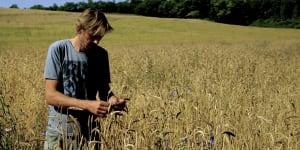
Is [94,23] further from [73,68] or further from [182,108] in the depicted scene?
[182,108]

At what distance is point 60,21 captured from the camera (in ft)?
131

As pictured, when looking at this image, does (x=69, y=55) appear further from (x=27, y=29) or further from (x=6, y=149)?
(x=27, y=29)

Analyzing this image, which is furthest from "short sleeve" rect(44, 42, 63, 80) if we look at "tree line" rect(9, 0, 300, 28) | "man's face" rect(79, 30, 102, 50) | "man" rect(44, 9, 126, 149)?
"tree line" rect(9, 0, 300, 28)

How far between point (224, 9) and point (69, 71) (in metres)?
71.6

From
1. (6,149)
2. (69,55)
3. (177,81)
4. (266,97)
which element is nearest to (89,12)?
(69,55)

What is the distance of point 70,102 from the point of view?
2289 mm

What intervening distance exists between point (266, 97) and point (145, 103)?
199 centimetres

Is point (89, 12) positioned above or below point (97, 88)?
above

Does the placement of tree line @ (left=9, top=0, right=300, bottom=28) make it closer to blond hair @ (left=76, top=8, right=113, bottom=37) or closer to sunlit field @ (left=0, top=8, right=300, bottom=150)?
sunlit field @ (left=0, top=8, right=300, bottom=150)

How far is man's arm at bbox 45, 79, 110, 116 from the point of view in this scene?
2.18 meters

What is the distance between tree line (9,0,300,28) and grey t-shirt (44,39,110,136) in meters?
64.3

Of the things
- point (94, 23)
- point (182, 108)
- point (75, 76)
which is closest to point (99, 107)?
point (75, 76)

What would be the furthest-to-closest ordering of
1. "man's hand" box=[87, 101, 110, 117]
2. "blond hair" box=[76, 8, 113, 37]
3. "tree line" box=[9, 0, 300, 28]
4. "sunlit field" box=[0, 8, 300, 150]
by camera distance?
1. "tree line" box=[9, 0, 300, 28]
2. "sunlit field" box=[0, 8, 300, 150]
3. "blond hair" box=[76, 8, 113, 37]
4. "man's hand" box=[87, 101, 110, 117]

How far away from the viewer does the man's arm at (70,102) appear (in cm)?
218
